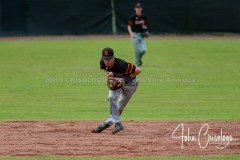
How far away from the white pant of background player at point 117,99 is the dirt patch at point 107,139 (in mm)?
335

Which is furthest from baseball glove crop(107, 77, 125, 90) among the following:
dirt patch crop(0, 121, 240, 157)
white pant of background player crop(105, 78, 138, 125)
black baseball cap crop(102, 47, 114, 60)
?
dirt patch crop(0, 121, 240, 157)

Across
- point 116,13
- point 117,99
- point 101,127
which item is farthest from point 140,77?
point 116,13

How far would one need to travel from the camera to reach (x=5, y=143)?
13562 mm

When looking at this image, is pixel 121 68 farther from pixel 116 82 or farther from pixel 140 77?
pixel 140 77

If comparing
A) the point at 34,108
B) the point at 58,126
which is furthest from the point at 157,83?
the point at 58,126

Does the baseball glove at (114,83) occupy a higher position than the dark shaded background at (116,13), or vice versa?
the baseball glove at (114,83)

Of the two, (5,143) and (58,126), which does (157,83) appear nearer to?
(58,126)

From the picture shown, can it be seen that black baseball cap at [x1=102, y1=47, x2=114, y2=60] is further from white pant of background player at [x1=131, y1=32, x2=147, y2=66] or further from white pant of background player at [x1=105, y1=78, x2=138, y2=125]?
white pant of background player at [x1=131, y1=32, x2=147, y2=66]

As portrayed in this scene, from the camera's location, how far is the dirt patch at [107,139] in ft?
41.8

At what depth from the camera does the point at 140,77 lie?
25.3 m

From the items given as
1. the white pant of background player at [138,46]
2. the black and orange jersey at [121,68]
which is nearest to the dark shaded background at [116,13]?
the white pant of background player at [138,46]

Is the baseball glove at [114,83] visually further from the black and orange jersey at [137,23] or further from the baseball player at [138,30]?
the black and orange jersey at [137,23]

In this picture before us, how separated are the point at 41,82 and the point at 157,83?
3844mm

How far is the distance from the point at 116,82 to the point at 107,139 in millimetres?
1146
